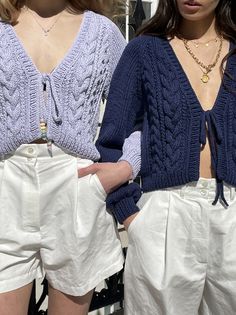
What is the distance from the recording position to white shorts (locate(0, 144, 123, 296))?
6.51ft

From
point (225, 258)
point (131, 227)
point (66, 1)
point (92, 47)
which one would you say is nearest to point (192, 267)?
point (225, 258)

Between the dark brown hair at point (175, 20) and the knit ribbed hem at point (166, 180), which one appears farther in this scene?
the dark brown hair at point (175, 20)

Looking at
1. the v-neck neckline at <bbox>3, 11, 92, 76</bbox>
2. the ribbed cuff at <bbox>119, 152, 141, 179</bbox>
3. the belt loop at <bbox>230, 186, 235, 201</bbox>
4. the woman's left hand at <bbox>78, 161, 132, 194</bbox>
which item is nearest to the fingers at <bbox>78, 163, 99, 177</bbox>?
the woman's left hand at <bbox>78, 161, 132, 194</bbox>

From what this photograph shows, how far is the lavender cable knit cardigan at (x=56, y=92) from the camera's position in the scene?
196 cm

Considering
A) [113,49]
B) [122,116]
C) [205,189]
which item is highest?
[113,49]

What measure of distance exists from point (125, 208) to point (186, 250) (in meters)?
0.29

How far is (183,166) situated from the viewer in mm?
1962

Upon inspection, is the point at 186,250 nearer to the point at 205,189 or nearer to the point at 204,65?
the point at 205,189

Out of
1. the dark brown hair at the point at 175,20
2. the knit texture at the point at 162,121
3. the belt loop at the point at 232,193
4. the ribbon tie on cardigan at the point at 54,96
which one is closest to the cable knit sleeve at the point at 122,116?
the knit texture at the point at 162,121

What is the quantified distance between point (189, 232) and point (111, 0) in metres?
1.08

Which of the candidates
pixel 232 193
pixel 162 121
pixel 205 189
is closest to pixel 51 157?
pixel 162 121

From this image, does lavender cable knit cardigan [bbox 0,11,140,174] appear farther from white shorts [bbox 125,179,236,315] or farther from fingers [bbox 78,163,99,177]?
white shorts [bbox 125,179,236,315]

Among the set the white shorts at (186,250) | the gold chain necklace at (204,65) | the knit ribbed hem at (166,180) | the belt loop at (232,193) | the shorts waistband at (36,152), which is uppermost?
the gold chain necklace at (204,65)

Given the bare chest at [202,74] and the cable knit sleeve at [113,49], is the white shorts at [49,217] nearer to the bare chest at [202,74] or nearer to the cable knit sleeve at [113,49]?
the cable knit sleeve at [113,49]
